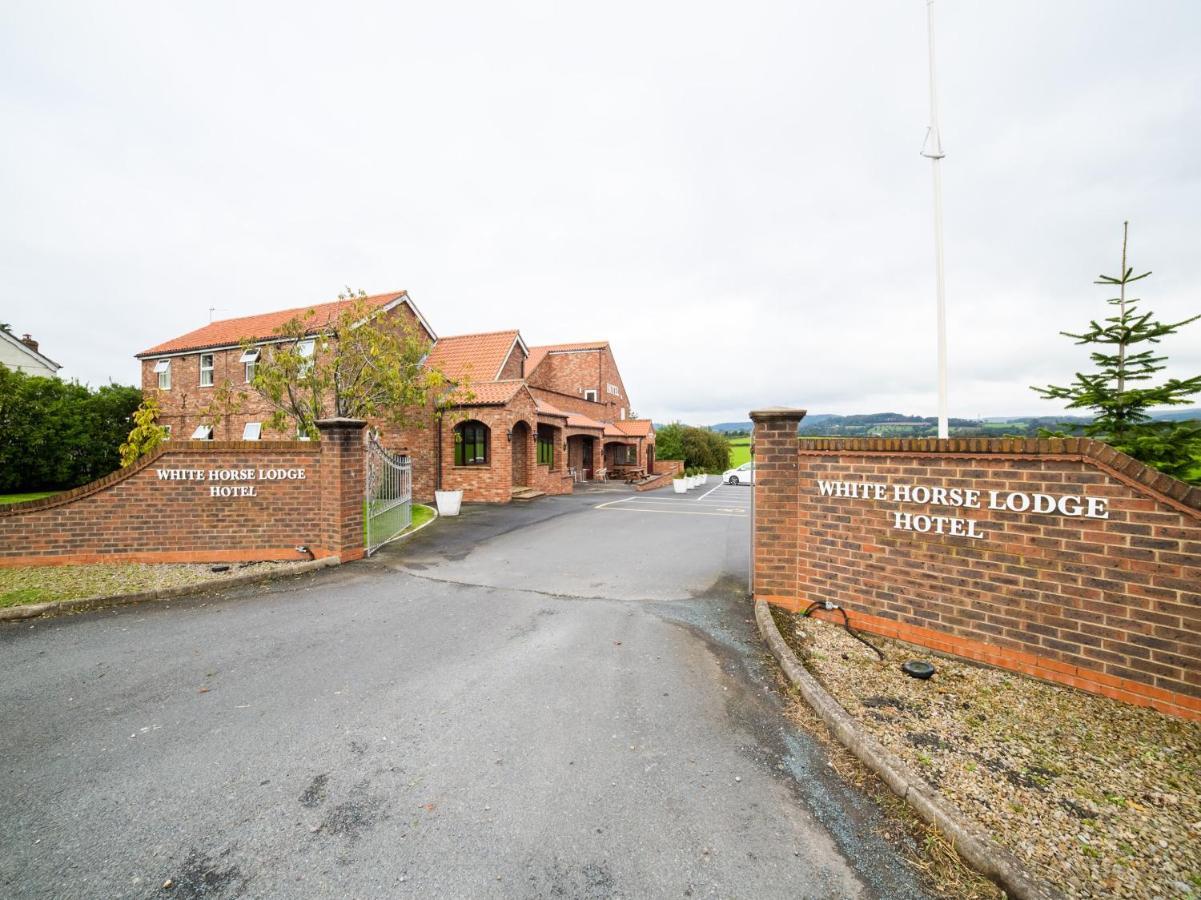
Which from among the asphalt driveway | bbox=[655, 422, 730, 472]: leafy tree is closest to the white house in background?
the asphalt driveway

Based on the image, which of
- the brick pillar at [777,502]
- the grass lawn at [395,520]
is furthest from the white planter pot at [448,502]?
the brick pillar at [777,502]

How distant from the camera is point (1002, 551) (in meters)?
4.57

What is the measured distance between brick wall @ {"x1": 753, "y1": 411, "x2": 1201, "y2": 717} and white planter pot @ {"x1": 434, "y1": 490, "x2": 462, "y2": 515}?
1062 centimetres

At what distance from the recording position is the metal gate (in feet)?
31.3

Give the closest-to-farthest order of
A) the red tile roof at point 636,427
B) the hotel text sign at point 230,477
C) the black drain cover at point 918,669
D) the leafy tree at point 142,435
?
the black drain cover at point 918,669 < the hotel text sign at point 230,477 < the leafy tree at point 142,435 < the red tile roof at point 636,427

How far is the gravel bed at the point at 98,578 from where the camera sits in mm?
6547

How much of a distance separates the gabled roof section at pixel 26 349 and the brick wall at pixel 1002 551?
146 feet

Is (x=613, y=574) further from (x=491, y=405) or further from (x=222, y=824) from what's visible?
(x=491, y=405)

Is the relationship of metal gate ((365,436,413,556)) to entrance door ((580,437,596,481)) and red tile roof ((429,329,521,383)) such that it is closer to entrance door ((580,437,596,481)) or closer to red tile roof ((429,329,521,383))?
red tile roof ((429,329,521,383))

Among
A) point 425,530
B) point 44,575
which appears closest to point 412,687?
point 44,575

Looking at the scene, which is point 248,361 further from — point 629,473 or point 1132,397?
point 1132,397

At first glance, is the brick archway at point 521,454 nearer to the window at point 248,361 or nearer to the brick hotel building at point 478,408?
the brick hotel building at point 478,408

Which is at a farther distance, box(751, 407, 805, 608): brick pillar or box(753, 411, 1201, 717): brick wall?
box(751, 407, 805, 608): brick pillar

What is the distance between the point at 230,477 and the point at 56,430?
78.6 ft
